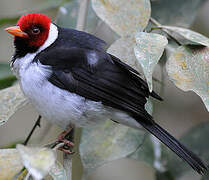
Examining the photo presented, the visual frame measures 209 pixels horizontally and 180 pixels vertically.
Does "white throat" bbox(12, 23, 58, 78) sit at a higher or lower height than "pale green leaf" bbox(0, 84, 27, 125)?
higher

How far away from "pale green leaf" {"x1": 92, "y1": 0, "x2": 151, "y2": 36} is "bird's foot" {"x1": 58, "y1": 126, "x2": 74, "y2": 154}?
25.3 inches

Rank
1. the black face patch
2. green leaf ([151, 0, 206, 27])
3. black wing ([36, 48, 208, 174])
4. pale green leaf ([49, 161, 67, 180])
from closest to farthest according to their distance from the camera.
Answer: pale green leaf ([49, 161, 67, 180]) → black wing ([36, 48, 208, 174]) → the black face patch → green leaf ([151, 0, 206, 27])

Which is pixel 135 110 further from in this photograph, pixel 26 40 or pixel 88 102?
pixel 26 40

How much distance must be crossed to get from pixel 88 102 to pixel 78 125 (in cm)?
18

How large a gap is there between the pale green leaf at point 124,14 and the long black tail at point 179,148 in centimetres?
52

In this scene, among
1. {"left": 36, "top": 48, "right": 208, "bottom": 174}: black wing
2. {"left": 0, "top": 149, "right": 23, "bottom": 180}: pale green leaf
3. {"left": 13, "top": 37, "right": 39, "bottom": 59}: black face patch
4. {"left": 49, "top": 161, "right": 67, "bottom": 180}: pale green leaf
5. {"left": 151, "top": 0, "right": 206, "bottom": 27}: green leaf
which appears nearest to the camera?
{"left": 49, "top": 161, "right": 67, "bottom": 180}: pale green leaf

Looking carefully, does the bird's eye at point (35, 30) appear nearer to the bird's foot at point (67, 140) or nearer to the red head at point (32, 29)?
the red head at point (32, 29)

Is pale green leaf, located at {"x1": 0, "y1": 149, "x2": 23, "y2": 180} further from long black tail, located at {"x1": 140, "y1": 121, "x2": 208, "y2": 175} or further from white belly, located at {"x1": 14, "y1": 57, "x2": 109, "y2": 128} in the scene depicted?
long black tail, located at {"x1": 140, "y1": 121, "x2": 208, "y2": 175}

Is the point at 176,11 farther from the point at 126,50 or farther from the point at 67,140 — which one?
the point at 67,140

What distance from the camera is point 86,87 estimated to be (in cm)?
249

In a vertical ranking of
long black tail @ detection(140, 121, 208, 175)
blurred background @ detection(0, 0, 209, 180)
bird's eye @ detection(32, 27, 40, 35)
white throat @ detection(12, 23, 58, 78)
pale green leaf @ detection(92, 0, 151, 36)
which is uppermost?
pale green leaf @ detection(92, 0, 151, 36)

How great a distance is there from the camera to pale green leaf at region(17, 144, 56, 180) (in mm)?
1540

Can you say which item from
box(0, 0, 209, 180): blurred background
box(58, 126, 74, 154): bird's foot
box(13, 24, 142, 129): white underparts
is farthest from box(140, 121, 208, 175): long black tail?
box(0, 0, 209, 180): blurred background

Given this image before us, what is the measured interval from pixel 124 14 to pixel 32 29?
594mm
